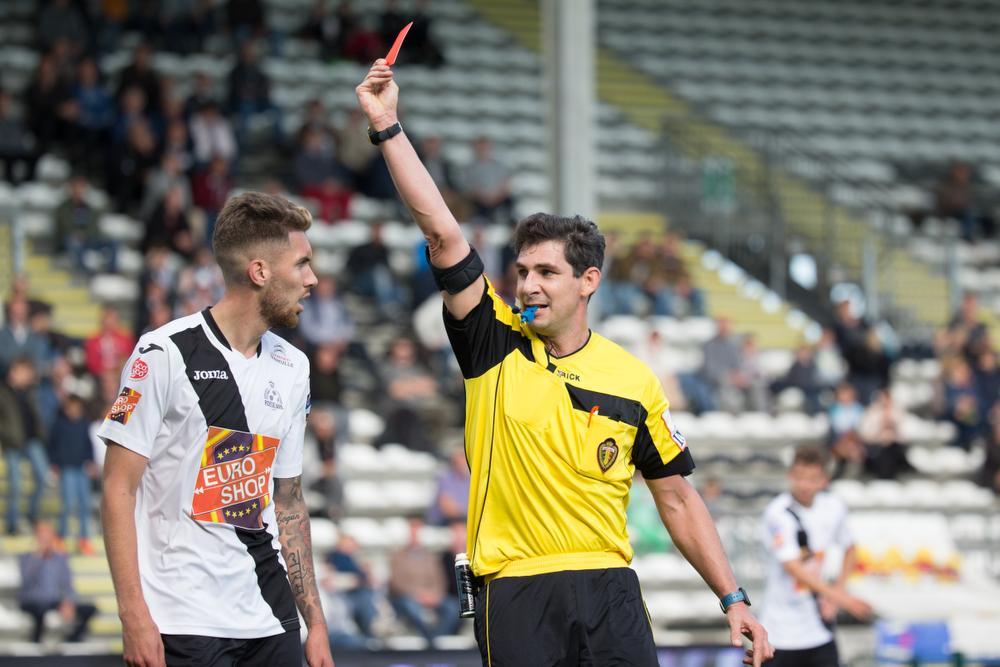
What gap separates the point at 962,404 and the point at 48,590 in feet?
33.3

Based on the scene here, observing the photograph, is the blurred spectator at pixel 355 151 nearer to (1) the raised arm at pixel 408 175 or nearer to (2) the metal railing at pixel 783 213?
(2) the metal railing at pixel 783 213

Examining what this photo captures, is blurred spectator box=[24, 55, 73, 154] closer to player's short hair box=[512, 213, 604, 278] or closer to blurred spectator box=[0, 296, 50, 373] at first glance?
blurred spectator box=[0, 296, 50, 373]

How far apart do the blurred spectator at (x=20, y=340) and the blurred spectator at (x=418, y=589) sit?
356 centimetres

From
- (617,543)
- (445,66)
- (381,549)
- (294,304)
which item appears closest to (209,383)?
(294,304)

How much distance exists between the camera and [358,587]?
1228 cm

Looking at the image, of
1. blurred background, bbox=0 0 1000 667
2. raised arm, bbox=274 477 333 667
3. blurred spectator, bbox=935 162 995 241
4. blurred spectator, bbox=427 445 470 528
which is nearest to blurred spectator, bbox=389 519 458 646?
blurred background, bbox=0 0 1000 667

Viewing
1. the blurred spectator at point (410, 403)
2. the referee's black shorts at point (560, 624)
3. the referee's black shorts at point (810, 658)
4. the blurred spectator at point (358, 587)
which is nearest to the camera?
the referee's black shorts at point (560, 624)

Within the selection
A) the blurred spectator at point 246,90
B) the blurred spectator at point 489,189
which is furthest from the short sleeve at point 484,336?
the blurred spectator at point 246,90

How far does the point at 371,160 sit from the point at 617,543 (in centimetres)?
1294

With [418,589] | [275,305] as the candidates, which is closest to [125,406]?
[275,305]

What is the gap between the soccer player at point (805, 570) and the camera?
7.79 meters

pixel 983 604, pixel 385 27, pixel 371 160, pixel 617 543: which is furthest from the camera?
pixel 385 27

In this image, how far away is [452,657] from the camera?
8555mm

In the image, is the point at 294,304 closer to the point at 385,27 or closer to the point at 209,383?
the point at 209,383
